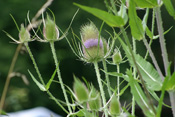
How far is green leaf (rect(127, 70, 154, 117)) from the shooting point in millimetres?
668

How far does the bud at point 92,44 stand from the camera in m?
0.83

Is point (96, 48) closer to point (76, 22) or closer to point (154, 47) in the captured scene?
point (76, 22)

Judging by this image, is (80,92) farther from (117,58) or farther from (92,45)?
(117,58)

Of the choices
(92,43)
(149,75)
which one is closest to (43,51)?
(92,43)

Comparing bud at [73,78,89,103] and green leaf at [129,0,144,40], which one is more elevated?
green leaf at [129,0,144,40]

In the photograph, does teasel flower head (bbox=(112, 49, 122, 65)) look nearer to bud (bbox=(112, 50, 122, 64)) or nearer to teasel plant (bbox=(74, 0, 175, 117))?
bud (bbox=(112, 50, 122, 64))

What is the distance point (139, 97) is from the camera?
70 cm

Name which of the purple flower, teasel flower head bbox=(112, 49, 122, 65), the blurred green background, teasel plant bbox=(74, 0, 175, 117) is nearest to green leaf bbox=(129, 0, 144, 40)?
teasel plant bbox=(74, 0, 175, 117)

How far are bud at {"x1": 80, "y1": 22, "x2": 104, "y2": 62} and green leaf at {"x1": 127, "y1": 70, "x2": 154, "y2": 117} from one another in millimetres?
144

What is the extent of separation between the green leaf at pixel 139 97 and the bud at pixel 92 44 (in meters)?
0.14

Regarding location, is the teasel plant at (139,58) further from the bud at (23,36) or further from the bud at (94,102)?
the bud at (23,36)

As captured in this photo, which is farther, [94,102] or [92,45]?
[92,45]

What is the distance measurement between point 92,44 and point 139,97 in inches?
→ 7.2

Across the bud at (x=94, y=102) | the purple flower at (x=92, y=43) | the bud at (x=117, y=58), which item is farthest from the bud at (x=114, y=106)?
the bud at (x=117, y=58)
